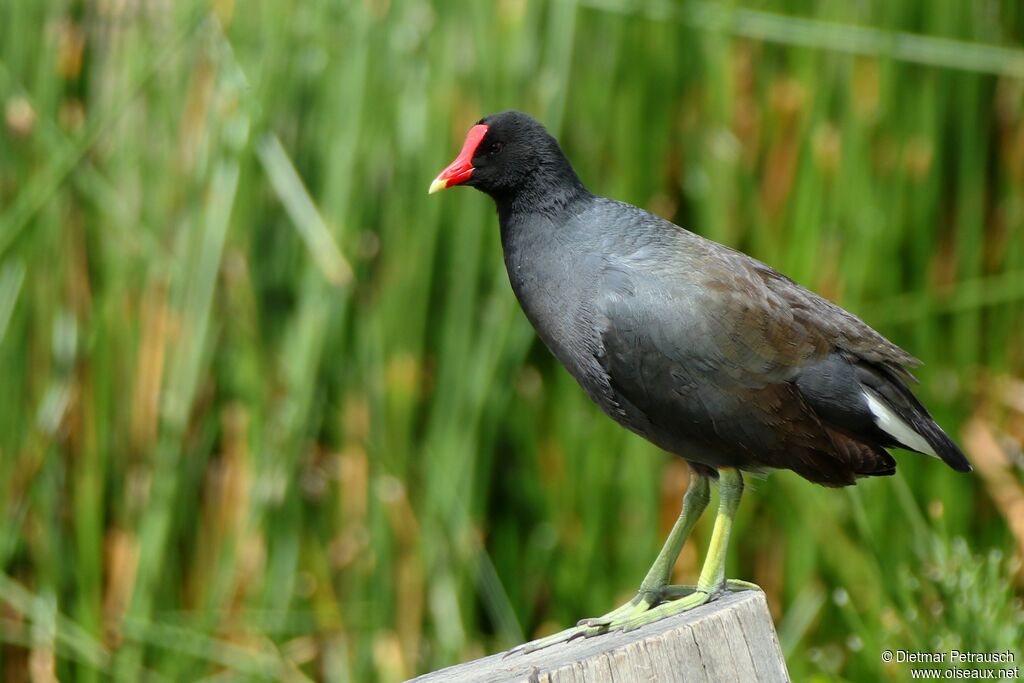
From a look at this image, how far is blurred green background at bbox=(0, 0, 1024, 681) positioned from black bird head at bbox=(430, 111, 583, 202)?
60 centimetres

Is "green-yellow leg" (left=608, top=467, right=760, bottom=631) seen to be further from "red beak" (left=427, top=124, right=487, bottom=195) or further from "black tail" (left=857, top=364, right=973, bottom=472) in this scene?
"red beak" (left=427, top=124, right=487, bottom=195)

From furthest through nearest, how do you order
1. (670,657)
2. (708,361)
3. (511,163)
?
(511,163) → (708,361) → (670,657)

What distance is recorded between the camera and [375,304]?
9.80 feet

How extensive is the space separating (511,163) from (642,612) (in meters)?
0.83

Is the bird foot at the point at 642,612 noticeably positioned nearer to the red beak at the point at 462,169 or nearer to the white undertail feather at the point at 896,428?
the white undertail feather at the point at 896,428

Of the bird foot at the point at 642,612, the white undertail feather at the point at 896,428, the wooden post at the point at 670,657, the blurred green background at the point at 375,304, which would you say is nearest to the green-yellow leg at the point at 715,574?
the bird foot at the point at 642,612

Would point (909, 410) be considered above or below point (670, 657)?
above

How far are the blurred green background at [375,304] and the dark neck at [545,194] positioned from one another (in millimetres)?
633

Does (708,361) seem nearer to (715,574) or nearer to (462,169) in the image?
(715,574)

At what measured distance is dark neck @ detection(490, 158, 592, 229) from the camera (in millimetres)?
2311

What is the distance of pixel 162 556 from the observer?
295 cm

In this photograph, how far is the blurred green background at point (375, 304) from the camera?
2900 mm

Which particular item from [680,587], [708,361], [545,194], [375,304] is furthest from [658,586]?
[375,304]

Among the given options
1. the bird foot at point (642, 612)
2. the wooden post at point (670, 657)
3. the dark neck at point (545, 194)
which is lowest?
the bird foot at point (642, 612)
